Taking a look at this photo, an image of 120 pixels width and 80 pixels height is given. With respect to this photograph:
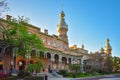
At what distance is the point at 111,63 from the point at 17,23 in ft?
210

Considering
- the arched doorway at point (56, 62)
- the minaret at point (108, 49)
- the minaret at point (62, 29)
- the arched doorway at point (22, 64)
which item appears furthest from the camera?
the minaret at point (108, 49)

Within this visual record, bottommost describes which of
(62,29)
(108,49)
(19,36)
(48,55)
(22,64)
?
(22,64)

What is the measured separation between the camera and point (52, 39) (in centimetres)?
5525

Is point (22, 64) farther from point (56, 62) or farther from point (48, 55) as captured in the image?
point (56, 62)

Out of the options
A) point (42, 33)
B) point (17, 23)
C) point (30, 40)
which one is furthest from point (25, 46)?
point (42, 33)

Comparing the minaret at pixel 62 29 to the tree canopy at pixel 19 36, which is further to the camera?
the minaret at pixel 62 29

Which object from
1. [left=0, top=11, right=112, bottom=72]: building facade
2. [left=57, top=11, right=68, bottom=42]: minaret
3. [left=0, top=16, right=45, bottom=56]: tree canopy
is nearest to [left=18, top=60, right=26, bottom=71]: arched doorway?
[left=0, top=11, right=112, bottom=72]: building facade

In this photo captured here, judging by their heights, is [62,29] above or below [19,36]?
above

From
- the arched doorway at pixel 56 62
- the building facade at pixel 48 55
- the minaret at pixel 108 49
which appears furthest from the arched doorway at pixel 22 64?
the minaret at pixel 108 49

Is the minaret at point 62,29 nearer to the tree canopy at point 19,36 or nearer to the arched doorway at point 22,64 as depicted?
the arched doorway at point 22,64

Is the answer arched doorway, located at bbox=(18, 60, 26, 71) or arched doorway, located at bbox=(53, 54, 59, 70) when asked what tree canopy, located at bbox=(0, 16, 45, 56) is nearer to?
arched doorway, located at bbox=(18, 60, 26, 71)

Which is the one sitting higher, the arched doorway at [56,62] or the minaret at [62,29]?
the minaret at [62,29]

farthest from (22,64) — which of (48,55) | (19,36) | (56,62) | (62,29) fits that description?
(62,29)

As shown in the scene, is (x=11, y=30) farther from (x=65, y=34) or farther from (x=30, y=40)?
(x=65, y=34)
